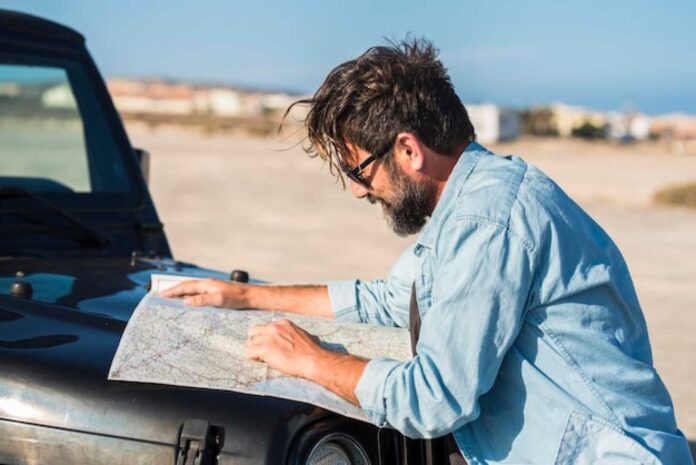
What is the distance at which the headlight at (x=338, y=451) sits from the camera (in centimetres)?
263

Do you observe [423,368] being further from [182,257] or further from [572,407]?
[182,257]

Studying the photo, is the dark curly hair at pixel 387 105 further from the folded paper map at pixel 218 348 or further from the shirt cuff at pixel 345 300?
the shirt cuff at pixel 345 300

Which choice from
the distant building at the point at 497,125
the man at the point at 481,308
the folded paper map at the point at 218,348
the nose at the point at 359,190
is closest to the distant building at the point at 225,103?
the distant building at the point at 497,125

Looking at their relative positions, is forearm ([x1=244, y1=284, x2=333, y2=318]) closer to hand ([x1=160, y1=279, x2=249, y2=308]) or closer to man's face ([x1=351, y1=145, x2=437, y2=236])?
A: hand ([x1=160, y1=279, x2=249, y2=308])

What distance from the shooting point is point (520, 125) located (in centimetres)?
7388

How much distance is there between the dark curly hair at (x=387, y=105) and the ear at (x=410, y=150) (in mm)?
12

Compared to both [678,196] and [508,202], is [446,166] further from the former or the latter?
[678,196]

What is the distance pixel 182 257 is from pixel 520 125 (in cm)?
6265

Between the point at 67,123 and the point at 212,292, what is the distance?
6.34 ft

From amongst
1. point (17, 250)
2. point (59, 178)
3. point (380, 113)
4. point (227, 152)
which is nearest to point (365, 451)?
point (380, 113)

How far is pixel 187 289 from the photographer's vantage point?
133 inches

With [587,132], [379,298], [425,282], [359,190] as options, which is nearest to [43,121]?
[379,298]

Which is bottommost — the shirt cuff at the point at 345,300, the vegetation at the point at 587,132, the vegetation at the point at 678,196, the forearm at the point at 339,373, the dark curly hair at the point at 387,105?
the vegetation at the point at 587,132

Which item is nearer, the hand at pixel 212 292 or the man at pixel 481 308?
the man at pixel 481 308
